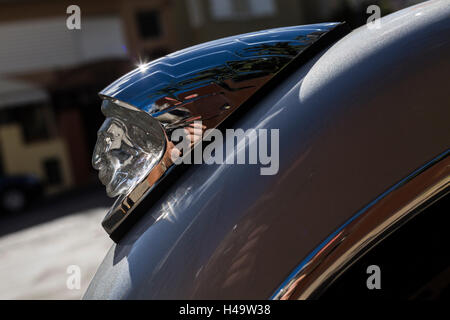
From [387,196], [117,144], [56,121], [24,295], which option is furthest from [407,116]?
Answer: [56,121]

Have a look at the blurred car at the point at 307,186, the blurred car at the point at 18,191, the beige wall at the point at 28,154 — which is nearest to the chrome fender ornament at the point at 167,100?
the blurred car at the point at 307,186

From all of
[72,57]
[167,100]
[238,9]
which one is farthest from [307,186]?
[238,9]

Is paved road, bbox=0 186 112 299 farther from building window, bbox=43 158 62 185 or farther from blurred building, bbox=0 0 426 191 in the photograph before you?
blurred building, bbox=0 0 426 191

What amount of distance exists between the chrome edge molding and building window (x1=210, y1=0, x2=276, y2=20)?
1554cm

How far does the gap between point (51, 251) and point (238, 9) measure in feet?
39.7

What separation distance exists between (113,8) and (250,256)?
15.9 meters

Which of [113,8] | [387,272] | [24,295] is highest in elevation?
[113,8]

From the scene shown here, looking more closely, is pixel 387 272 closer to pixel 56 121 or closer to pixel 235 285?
pixel 235 285

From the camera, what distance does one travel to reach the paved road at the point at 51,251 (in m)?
4.05

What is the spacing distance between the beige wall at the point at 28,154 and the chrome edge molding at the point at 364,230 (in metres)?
14.5

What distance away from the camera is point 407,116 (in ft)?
1.68

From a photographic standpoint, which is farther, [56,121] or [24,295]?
[56,121]

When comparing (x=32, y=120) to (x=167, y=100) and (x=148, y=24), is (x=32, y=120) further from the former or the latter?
(x=167, y=100)

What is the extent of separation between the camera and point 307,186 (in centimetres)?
50
